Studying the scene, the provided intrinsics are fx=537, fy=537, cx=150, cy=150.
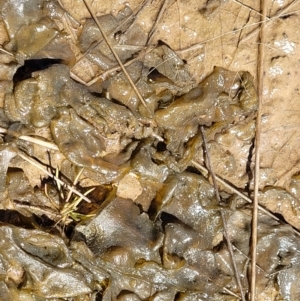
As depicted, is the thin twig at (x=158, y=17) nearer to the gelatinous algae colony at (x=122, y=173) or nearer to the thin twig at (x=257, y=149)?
the gelatinous algae colony at (x=122, y=173)

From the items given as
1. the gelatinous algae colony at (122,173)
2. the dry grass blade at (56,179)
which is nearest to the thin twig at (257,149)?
the gelatinous algae colony at (122,173)

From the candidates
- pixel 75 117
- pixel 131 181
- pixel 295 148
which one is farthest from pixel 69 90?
pixel 295 148

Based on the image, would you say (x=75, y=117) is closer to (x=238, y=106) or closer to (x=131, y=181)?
(x=131, y=181)

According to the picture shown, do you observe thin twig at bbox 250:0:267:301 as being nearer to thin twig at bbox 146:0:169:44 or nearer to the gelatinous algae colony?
the gelatinous algae colony

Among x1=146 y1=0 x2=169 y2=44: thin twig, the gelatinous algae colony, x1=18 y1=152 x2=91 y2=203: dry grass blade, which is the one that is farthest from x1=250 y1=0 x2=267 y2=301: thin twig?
x1=18 y1=152 x2=91 y2=203: dry grass blade

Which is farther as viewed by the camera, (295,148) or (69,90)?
(295,148)

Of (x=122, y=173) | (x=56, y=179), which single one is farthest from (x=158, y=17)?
(x=56, y=179)

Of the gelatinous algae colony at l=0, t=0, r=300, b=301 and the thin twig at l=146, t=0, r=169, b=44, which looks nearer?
the gelatinous algae colony at l=0, t=0, r=300, b=301

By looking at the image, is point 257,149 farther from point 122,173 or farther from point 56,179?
point 56,179
